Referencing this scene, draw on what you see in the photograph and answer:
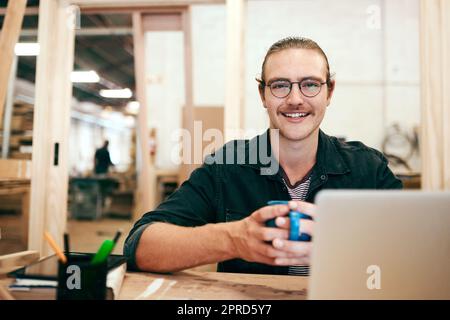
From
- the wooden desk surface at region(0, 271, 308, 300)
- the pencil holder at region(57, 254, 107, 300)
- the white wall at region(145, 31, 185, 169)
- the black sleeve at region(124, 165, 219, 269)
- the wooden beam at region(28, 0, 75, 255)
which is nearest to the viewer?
the pencil holder at region(57, 254, 107, 300)

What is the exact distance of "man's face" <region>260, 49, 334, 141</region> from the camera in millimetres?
1276

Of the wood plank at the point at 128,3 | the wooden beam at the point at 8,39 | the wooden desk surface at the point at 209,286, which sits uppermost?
the wood plank at the point at 128,3

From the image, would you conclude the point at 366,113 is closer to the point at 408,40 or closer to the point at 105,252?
the point at 408,40

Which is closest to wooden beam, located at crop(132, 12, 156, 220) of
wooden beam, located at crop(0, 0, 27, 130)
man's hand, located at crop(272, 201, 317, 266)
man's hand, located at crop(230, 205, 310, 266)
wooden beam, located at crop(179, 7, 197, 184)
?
wooden beam, located at crop(179, 7, 197, 184)

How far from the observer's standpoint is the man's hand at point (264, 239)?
2.30 feet

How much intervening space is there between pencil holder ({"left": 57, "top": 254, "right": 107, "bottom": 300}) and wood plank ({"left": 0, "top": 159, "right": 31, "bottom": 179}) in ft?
5.55

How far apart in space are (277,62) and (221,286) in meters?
0.78

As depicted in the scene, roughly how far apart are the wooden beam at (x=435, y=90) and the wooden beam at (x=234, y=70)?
982mm

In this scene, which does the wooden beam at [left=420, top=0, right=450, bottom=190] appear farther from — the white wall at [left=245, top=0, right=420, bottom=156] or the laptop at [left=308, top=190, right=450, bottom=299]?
the white wall at [left=245, top=0, right=420, bottom=156]

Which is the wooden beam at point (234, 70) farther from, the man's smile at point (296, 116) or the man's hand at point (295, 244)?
the man's hand at point (295, 244)

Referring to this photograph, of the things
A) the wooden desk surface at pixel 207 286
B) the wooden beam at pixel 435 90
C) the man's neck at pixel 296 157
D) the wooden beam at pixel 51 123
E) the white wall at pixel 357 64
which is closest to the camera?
the wooden desk surface at pixel 207 286

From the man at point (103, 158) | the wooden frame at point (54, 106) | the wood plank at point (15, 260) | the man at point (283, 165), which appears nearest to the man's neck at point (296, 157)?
the man at point (283, 165)

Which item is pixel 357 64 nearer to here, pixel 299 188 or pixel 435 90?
pixel 435 90

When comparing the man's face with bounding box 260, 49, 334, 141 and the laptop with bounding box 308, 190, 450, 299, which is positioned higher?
the man's face with bounding box 260, 49, 334, 141
